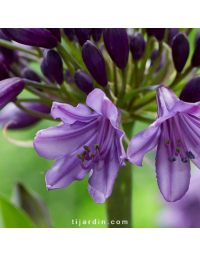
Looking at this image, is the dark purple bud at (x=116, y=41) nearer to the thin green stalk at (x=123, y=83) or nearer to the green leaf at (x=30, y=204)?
the thin green stalk at (x=123, y=83)

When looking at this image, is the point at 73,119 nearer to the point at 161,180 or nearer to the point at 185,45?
the point at 161,180

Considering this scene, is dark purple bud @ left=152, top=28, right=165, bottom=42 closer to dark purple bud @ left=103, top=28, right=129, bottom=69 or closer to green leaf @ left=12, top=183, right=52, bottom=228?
dark purple bud @ left=103, top=28, right=129, bottom=69

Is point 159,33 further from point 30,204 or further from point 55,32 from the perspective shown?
point 30,204
